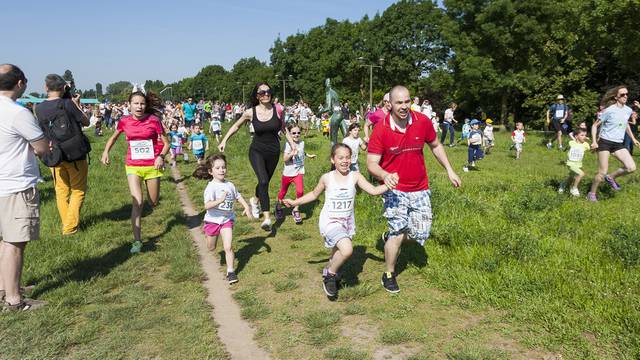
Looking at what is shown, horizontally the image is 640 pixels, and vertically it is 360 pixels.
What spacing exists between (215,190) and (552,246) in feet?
14.4

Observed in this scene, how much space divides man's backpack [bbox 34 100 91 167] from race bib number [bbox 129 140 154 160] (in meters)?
1.03

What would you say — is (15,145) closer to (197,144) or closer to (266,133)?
(266,133)

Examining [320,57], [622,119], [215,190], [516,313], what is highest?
[320,57]

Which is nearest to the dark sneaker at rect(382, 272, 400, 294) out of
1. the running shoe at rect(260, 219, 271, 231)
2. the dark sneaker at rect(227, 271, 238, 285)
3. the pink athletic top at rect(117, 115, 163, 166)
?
the dark sneaker at rect(227, 271, 238, 285)

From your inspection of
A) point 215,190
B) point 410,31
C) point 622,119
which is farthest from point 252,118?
point 410,31

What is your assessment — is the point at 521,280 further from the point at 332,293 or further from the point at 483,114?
the point at 483,114

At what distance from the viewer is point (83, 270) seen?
17.6 feet

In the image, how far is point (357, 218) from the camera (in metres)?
7.35

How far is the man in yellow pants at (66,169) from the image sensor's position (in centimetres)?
621

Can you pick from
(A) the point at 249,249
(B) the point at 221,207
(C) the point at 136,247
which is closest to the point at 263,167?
(A) the point at 249,249

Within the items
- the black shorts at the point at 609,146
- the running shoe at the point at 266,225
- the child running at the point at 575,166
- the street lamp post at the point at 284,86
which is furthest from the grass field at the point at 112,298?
Answer: the street lamp post at the point at 284,86

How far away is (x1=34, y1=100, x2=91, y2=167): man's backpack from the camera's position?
6.22 m

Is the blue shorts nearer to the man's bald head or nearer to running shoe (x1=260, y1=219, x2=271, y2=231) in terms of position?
running shoe (x1=260, y1=219, x2=271, y2=231)

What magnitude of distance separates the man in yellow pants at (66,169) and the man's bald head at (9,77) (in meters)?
2.24
